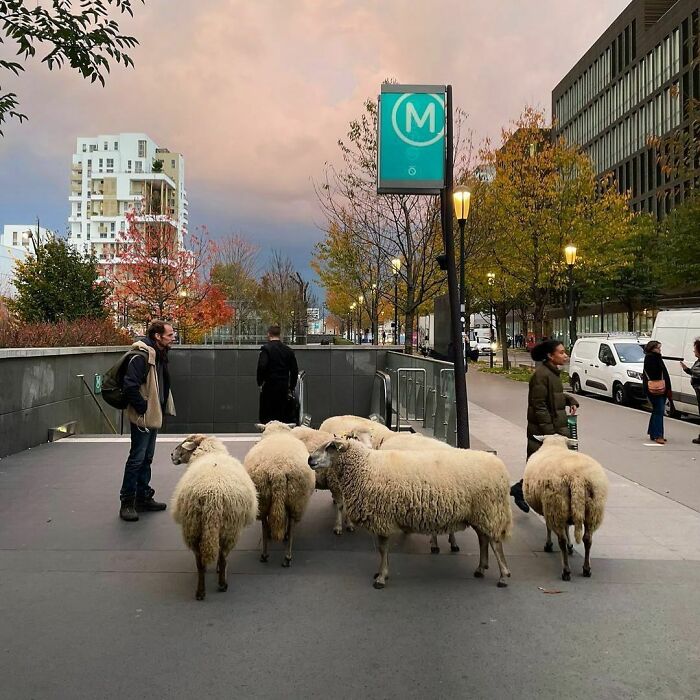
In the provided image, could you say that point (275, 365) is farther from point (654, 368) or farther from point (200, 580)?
point (654, 368)

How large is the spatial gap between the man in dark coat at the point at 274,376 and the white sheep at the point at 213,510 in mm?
4432

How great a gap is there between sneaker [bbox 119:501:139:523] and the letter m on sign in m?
5.56

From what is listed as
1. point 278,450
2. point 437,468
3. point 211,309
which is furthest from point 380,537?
point 211,309

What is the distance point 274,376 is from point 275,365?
0.16 meters

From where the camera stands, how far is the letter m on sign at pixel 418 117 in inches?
324

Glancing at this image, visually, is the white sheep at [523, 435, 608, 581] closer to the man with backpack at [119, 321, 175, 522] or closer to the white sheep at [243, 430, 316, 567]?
the white sheep at [243, 430, 316, 567]

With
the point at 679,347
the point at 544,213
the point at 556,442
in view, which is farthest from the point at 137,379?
the point at 544,213

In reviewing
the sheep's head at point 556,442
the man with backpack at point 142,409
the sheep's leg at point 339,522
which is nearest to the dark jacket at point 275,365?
the man with backpack at point 142,409

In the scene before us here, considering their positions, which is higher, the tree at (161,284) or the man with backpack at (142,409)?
the tree at (161,284)

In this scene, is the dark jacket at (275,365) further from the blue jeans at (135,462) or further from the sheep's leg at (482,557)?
the sheep's leg at (482,557)

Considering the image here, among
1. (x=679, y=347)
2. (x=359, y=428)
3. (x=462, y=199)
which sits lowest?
(x=359, y=428)

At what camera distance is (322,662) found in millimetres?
3670

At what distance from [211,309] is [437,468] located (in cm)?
2817

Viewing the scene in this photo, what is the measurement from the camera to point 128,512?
6.30m
